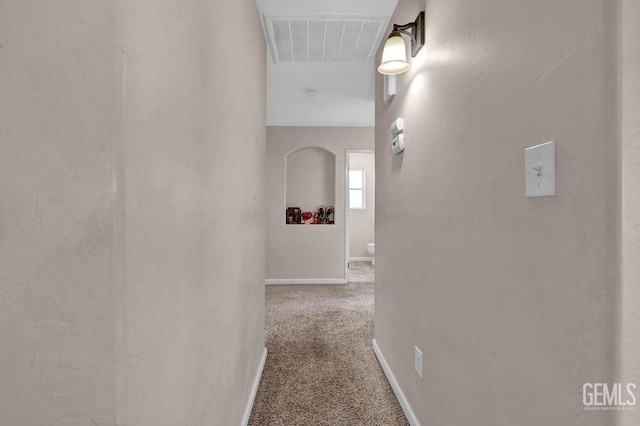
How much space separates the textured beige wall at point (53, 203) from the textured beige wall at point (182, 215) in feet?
0.15

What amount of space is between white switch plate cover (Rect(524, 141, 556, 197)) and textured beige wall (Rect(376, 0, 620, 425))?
0.02 metres

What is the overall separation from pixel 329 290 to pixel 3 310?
183 inches

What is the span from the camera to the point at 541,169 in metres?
0.82

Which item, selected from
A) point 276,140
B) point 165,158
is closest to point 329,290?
point 276,140

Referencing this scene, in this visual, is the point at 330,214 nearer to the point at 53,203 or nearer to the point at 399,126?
the point at 399,126

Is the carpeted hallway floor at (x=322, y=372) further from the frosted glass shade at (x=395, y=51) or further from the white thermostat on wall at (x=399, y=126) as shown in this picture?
the frosted glass shade at (x=395, y=51)

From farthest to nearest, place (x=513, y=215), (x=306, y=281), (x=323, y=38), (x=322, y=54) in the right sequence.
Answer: (x=306, y=281) → (x=322, y=54) → (x=323, y=38) → (x=513, y=215)

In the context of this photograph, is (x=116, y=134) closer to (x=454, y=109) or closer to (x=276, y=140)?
(x=454, y=109)

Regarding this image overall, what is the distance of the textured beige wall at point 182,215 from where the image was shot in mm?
653

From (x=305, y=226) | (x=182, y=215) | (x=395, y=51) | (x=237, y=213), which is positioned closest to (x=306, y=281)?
(x=305, y=226)

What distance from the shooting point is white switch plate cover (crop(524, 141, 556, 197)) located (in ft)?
2.55

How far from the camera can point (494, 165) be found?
3.37 feet

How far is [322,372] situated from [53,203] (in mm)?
2243

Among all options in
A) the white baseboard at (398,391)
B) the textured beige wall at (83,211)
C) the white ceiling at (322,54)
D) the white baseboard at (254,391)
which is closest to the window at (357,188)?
the white ceiling at (322,54)
